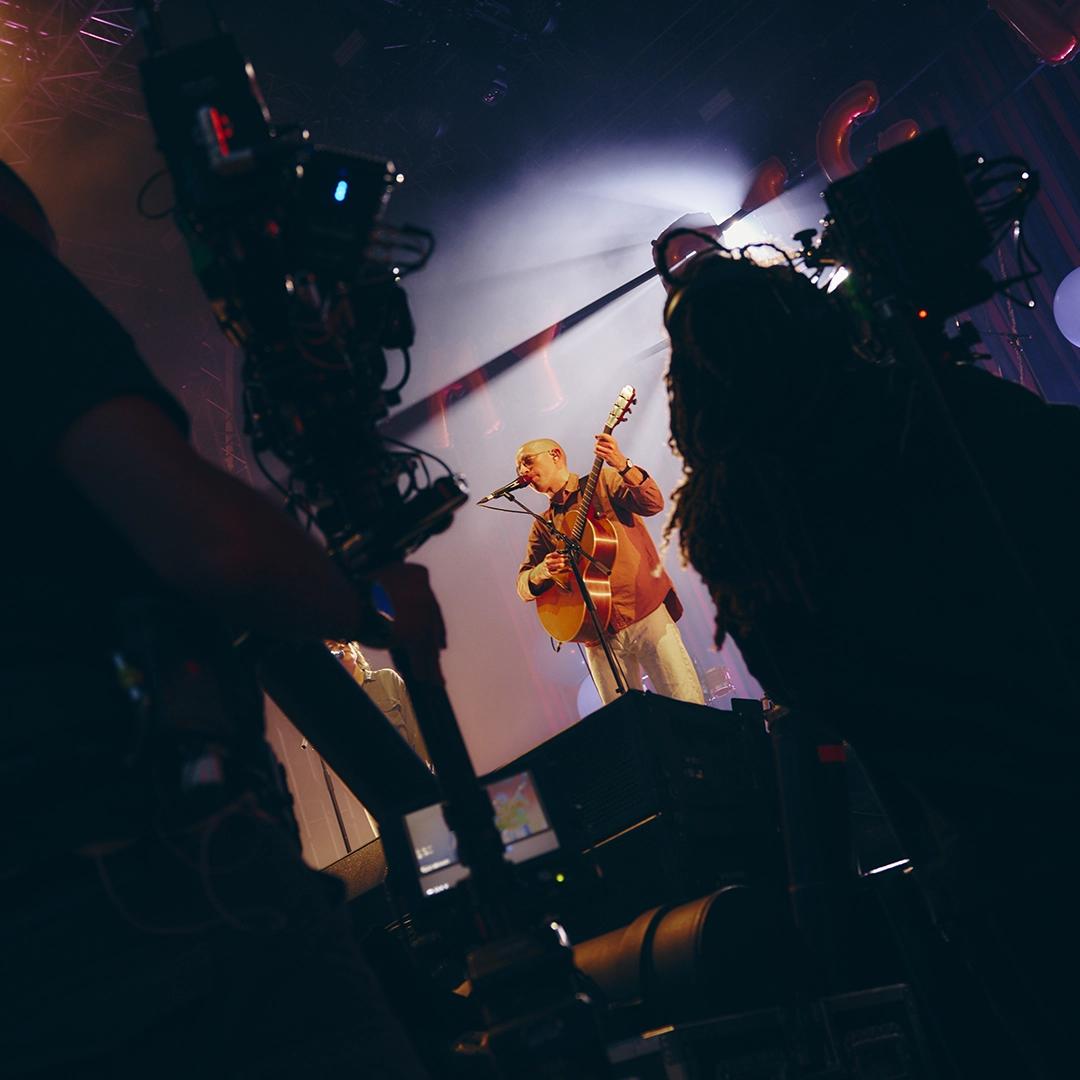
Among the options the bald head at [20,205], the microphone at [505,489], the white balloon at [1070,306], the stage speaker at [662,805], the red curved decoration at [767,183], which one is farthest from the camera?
the red curved decoration at [767,183]

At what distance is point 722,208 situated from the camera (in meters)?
9.99

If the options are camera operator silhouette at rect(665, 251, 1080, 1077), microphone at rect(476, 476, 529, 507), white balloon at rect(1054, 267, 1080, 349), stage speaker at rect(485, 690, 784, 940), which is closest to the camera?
camera operator silhouette at rect(665, 251, 1080, 1077)

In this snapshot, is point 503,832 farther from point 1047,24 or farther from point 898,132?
point 898,132

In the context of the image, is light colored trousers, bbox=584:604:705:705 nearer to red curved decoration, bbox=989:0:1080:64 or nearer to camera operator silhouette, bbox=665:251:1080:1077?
camera operator silhouette, bbox=665:251:1080:1077

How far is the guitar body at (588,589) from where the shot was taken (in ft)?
19.9

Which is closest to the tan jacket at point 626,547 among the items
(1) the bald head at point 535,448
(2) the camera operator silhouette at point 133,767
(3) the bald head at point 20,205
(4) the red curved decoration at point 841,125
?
(1) the bald head at point 535,448

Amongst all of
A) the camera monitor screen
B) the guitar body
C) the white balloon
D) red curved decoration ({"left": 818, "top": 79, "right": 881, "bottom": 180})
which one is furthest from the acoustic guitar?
the camera monitor screen

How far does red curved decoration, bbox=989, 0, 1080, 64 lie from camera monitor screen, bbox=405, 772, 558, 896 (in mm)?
7654

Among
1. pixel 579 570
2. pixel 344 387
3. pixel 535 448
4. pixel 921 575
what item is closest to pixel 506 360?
pixel 535 448

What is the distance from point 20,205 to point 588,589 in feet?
15.8

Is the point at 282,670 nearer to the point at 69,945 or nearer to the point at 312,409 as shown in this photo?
the point at 312,409

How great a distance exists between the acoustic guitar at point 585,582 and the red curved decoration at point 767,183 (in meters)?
4.57

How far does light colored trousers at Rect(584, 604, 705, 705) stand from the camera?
6.04m

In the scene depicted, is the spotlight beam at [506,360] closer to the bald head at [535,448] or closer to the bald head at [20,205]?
the bald head at [535,448]
